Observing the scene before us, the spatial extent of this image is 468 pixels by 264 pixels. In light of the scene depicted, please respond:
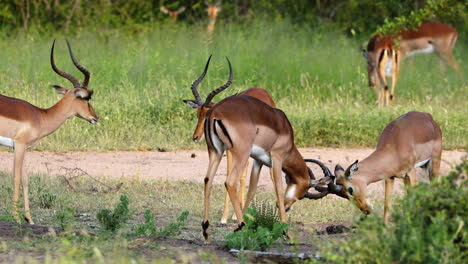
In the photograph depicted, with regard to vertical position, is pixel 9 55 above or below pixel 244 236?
above

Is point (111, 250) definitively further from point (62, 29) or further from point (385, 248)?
point (62, 29)

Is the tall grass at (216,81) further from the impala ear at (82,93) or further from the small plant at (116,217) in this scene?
the small plant at (116,217)

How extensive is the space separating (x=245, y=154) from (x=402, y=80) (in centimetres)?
870

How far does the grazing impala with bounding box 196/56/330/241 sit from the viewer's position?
5.32m

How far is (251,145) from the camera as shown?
18.2ft

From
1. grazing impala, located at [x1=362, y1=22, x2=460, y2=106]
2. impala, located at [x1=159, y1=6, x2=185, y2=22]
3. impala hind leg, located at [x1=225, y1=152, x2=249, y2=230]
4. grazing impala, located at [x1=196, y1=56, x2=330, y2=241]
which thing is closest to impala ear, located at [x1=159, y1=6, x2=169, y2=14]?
impala, located at [x1=159, y1=6, x2=185, y2=22]

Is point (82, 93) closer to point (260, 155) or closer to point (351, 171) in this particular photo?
point (260, 155)

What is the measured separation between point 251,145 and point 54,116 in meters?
1.80

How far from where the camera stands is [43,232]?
5.16 m

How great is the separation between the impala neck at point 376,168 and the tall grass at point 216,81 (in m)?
3.06

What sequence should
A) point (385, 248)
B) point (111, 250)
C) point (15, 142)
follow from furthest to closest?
point (15, 142)
point (111, 250)
point (385, 248)

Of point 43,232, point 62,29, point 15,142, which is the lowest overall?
point 43,232

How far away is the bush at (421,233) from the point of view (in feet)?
12.0

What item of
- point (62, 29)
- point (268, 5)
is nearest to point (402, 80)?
point (268, 5)
